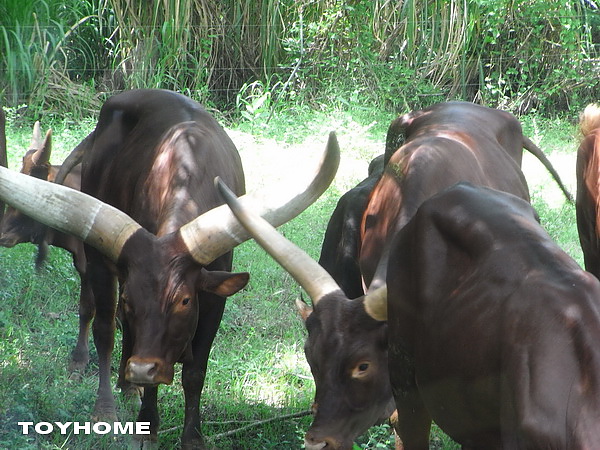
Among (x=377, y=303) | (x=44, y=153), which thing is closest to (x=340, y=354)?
(x=377, y=303)

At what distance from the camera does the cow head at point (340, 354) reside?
364 centimetres

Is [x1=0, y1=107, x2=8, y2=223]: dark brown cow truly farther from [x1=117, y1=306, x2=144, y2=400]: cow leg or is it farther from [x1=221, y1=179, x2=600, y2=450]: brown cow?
[x1=221, y1=179, x2=600, y2=450]: brown cow

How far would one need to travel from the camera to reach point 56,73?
574 cm

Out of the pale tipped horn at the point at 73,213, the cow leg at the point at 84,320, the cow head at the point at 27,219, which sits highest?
the pale tipped horn at the point at 73,213

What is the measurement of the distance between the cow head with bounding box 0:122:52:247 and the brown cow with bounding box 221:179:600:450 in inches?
110

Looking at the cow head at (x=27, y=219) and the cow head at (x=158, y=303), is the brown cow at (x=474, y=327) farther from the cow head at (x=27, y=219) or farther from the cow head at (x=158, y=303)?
the cow head at (x=27, y=219)

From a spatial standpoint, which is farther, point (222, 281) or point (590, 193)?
point (590, 193)

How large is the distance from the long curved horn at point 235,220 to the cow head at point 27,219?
230 cm

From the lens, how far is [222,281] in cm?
439

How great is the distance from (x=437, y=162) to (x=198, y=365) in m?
1.55

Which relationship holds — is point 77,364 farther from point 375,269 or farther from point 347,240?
point 375,269

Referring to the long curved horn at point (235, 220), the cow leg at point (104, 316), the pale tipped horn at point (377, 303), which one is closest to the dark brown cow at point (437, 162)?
the long curved horn at point (235, 220)

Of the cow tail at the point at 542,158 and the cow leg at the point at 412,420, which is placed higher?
the cow tail at the point at 542,158

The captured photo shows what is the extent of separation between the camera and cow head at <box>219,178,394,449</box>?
12.0 ft
